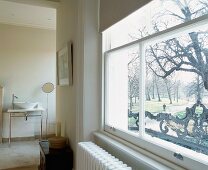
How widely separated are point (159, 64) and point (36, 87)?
442 centimetres

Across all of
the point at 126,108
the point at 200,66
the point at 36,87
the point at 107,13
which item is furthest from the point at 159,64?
the point at 36,87

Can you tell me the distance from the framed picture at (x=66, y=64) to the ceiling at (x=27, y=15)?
105cm

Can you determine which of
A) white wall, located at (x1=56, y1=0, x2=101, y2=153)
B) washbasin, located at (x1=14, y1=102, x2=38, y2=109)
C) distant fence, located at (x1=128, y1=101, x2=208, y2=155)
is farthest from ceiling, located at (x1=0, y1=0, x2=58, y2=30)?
distant fence, located at (x1=128, y1=101, x2=208, y2=155)

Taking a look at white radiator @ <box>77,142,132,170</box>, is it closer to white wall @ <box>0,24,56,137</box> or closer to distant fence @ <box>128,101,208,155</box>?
distant fence @ <box>128,101,208,155</box>

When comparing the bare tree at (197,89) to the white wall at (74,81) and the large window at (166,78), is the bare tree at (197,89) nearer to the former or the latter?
the large window at (166,78)

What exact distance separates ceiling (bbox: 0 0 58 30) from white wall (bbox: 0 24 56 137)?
0.16 metres

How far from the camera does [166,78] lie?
4.72ft

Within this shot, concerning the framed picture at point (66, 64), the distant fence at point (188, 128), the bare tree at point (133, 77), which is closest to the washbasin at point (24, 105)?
the framed picture at point (66, 64)

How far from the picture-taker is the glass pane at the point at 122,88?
1.82 metres

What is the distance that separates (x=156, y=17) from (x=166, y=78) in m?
0.42

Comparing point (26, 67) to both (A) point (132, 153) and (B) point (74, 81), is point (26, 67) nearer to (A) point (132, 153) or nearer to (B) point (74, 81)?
(B) point (74, 81)

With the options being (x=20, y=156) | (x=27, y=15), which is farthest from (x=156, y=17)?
(x=27, y=15)

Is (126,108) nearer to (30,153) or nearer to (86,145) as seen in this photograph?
(86,145)

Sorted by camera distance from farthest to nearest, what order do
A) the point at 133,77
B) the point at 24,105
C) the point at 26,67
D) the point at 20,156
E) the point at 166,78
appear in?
the point at 26,67
the point at 24,105
the point at 20,156
the point at 133,77
the point at 166,78
